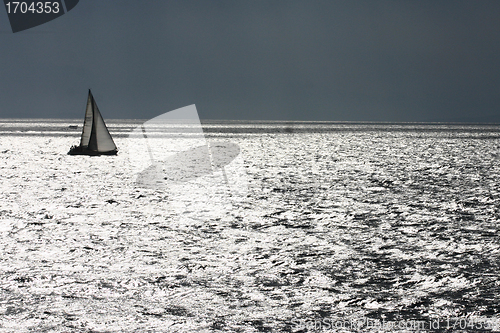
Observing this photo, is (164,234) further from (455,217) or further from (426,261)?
(455,217)

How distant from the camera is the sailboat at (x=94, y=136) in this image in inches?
581

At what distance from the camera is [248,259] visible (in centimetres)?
411

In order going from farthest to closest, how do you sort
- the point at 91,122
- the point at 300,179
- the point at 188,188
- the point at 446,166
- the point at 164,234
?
the point at 91,122 < the point at 446,166 < the point at 300,179 < the point at 188,188 < the point at 164,234

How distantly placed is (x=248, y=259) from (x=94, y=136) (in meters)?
12.1

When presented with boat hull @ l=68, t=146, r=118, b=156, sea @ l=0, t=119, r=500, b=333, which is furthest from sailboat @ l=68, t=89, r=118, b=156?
sea @ l=0, t=119, r=500, b=333

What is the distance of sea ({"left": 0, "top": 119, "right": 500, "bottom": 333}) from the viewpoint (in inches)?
112

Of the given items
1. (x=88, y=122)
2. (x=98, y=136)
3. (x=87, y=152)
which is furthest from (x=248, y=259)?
(x=87, y=152)

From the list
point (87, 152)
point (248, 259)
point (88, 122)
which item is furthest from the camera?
point (87, 152)

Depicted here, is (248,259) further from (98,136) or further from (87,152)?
(87,152)

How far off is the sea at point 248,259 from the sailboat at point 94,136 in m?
6.40

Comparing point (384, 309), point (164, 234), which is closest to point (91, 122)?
point (164, 234)

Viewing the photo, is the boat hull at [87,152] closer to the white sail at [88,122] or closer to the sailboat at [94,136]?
the sailboat at [94,136]

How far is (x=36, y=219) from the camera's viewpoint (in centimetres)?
578

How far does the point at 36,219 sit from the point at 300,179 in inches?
215
